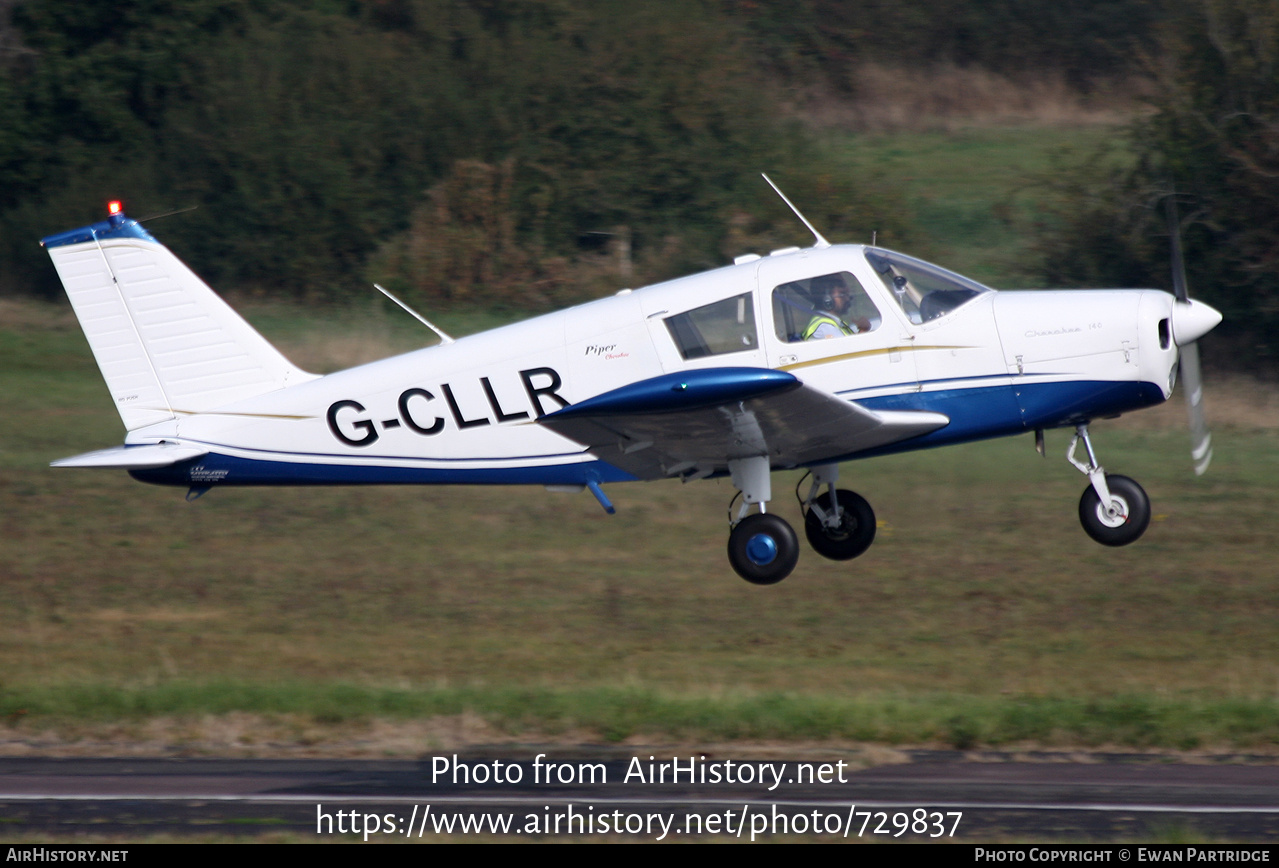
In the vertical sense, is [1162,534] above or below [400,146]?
below

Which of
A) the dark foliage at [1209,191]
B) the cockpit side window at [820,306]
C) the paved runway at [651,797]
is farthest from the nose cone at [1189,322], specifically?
the dark foliage at [1209,191]

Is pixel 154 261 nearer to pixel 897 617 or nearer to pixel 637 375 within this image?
pixel 637 375

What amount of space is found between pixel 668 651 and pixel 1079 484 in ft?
23.7

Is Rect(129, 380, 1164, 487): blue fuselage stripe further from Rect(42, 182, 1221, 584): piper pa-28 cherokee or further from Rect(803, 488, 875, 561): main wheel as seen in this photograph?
Rect(803, 488, 875, 561): main wheel

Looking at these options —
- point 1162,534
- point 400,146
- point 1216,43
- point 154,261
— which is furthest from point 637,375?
point 400,146

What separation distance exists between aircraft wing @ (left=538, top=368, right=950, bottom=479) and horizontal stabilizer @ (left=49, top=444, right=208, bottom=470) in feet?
10.9

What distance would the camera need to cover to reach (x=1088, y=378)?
9.99 m

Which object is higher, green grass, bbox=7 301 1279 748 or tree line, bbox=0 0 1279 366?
tree line, bbox=0 0 1279 366

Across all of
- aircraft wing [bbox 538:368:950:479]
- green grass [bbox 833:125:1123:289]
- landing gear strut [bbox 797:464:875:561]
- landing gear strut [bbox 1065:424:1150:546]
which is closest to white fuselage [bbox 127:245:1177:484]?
aircraft wing [bbox 538:368:950:479]

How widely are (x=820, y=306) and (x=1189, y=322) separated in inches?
97.8

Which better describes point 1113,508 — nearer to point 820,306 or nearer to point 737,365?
point 820,306

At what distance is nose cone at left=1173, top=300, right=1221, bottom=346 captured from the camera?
32.7ft

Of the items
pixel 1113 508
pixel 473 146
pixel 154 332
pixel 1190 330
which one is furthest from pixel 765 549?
pixel 473 146

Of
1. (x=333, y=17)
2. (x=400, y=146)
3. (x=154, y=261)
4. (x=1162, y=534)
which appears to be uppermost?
(x=333, y=17)
